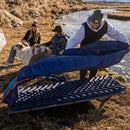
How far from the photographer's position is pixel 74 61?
4.12m

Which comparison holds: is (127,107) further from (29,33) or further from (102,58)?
(29,33)

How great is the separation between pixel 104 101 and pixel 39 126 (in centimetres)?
237

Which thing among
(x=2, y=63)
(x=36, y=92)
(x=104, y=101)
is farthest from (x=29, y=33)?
(x=104, y=101)

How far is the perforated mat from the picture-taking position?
389 cm

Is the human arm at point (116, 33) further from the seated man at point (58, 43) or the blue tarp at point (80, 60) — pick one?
the seated man at point (58, 43)

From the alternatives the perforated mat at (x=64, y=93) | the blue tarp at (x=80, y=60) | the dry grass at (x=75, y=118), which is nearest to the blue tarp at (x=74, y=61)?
the blue tarp at (x=80, y=60)

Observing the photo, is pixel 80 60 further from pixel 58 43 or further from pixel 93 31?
pixel 58 43

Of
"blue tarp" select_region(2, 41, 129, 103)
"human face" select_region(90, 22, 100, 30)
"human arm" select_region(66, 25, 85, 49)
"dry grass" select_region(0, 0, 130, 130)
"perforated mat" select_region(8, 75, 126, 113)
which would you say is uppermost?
"human face" select_region(90, 22, 100, 30)

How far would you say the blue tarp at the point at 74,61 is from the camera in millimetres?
3798

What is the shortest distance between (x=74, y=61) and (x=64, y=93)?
40.8 inches

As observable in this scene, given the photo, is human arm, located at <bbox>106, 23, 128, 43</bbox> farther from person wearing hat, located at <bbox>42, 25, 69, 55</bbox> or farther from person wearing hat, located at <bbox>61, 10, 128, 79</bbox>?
person wearing hat, located at <bbox>42, 25, 69, 55</bbox>

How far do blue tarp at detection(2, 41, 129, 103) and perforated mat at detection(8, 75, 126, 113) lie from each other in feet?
1.36

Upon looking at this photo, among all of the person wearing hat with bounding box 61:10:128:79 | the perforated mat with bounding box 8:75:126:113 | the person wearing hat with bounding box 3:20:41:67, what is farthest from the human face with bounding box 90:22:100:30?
the person wearing hat with bounding box 3:20:41:67

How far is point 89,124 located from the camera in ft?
13.2
